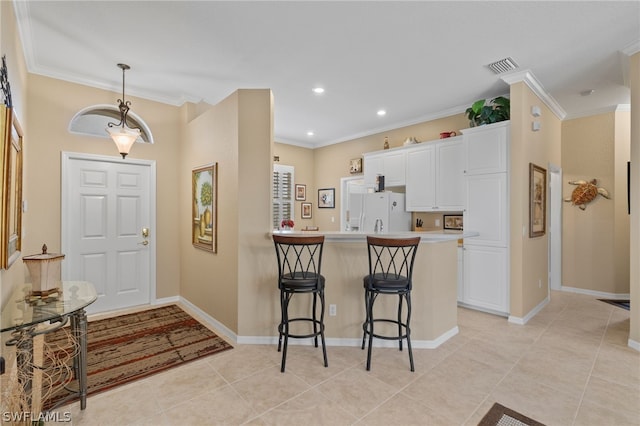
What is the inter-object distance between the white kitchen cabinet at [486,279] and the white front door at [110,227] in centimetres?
434

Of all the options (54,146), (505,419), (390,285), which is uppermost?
(54,146)

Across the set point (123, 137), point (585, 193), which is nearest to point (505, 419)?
point (123, 137)

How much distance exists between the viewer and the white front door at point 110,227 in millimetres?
3758

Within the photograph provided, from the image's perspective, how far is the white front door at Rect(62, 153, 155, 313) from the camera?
3758mm

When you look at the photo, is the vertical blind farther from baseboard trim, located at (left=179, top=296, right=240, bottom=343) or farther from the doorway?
the doorway

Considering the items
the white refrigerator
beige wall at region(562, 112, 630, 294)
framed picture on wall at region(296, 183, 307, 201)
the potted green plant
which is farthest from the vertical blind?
beige wall at region(562, 112, 630, 294)

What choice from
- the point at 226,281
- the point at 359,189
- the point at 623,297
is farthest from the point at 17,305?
the point at 623,297

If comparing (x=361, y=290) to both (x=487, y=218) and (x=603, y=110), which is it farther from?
(x=603, y=110)

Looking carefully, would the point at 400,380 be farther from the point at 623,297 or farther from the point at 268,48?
the point at 623,297

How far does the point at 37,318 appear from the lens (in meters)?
1.73

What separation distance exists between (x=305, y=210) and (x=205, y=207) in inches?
132

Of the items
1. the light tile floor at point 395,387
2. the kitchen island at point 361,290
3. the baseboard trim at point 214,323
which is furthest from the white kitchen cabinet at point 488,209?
the baseboard trim at point 214,323

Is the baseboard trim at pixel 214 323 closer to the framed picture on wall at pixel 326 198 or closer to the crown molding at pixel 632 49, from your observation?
the framed picture on wall at pixel 326 198

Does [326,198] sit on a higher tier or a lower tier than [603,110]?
lower
